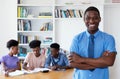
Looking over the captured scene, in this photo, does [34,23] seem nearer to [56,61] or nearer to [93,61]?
[56,61]

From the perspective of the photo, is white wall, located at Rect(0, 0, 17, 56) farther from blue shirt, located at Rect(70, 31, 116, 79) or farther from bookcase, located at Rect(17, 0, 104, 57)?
blue shirt, located at Rect(70, 31, 116, 79)

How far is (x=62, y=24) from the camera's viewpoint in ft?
17.6

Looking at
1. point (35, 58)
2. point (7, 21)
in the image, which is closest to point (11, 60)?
point (35, 58)

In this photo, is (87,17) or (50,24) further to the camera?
(50,24)

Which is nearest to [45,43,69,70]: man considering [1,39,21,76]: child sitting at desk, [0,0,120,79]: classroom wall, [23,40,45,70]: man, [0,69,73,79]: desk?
[23,40,45,70]: man

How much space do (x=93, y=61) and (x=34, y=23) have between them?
12.7 feet

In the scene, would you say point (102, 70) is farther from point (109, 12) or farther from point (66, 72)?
point (109, 12)

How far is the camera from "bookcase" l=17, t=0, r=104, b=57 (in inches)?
205

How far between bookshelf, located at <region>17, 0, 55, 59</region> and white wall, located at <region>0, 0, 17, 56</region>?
0.71 ft

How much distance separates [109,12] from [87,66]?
3764mm

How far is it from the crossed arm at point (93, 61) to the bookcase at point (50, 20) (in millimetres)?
3436

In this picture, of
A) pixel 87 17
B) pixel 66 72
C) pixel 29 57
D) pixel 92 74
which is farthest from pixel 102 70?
pixel 29 57

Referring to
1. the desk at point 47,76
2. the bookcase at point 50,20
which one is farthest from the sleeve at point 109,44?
the bookcase at point 50,20

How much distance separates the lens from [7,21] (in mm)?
5410
